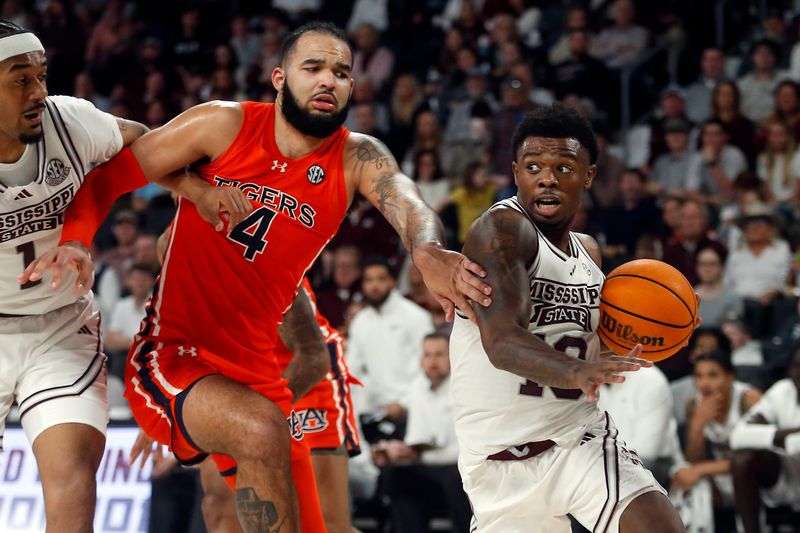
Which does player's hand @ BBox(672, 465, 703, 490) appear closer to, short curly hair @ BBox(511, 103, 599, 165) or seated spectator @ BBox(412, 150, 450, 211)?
short curly hair @ BBox(511, 103, 599, 165)

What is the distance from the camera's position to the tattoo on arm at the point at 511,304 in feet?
12.4

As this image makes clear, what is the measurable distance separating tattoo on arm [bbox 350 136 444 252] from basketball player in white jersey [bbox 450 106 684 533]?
0.58 ft

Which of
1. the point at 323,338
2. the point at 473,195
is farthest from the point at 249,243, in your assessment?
the point at 473,195

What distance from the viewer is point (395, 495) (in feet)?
25.0

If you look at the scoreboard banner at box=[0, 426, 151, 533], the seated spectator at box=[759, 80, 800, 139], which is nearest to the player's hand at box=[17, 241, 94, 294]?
the scoreboard banner at box=[0, 426, 151, 533]

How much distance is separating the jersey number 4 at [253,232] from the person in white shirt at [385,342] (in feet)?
13.9

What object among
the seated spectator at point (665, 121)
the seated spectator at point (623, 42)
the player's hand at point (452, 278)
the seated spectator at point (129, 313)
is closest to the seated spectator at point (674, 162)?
the seated spectator at point (665, 121)

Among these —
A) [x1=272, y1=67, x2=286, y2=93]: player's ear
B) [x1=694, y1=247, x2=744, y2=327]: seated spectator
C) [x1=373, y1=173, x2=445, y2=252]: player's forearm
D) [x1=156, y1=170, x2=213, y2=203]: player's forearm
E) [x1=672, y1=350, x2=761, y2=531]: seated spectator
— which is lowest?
[x1=672, y1=350, x2=761, y2=531]: seated spectator

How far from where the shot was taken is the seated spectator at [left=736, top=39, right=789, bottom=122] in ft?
35.8

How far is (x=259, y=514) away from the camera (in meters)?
4.10

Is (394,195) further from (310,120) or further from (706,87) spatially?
(706,87)

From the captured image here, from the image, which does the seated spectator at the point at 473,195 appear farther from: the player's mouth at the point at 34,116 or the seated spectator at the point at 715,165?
the player's mouth at the point at 34,116

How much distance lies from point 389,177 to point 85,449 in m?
1.51

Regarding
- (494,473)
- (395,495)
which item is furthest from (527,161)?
(395,495)
